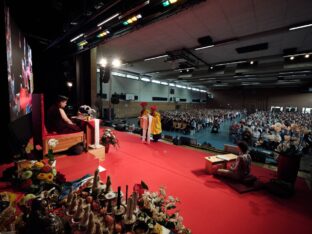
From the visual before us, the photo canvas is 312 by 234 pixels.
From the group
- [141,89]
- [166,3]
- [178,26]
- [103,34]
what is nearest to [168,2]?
[166,3]

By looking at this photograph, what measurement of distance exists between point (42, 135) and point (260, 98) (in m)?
29.0

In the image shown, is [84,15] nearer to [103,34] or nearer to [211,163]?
[103,34]

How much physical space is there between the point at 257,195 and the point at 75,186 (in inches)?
114

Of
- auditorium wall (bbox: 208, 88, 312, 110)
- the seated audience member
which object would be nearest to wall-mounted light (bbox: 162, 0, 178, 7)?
the seated audience member

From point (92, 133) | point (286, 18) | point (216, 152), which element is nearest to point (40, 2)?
point (92, 133)

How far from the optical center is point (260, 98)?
966 inches

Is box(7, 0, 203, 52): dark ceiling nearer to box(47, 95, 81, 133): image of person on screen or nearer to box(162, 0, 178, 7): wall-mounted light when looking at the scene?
box(162, 0, 178, 7): wall-mounted light

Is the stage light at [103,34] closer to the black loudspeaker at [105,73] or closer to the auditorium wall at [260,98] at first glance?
the black loudspeaker at [105,73]

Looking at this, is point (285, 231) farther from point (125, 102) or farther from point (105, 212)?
point (125, 102)

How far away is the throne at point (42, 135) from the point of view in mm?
2814

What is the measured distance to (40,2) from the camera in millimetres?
3852

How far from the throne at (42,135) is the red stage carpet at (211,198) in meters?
0.93

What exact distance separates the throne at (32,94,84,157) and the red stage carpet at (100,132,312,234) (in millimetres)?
930

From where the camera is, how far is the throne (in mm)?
2814
